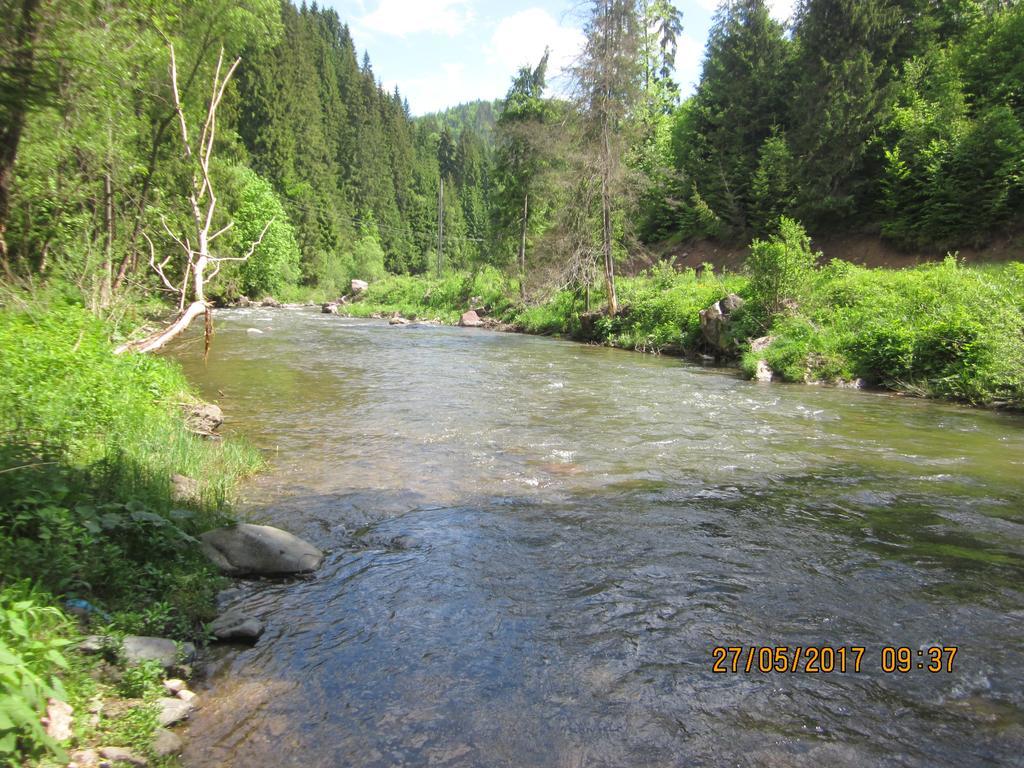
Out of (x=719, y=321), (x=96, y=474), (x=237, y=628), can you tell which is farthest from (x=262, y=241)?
(x=237, y=628)

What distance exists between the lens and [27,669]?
2631mm

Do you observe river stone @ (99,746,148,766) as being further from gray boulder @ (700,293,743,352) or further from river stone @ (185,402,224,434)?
gray boulder @ (700,293,743,352)

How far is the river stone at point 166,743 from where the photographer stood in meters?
3.00

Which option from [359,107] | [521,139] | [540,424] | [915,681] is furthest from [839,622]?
[359,107]

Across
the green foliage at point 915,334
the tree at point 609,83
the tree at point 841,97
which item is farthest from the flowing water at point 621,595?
the tree at point 841,97

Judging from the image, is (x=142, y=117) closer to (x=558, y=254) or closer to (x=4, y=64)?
(x=4, y=64)

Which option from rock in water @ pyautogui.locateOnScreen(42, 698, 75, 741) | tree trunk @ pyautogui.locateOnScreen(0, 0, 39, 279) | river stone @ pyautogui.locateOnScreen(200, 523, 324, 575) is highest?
tree trunk @ pyautogui.locateOnScreen(0, 0, 39, 279)

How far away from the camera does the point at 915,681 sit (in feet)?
12.5

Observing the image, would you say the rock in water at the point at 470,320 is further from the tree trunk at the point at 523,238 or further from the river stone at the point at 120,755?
the river stone at the point at 120,755
